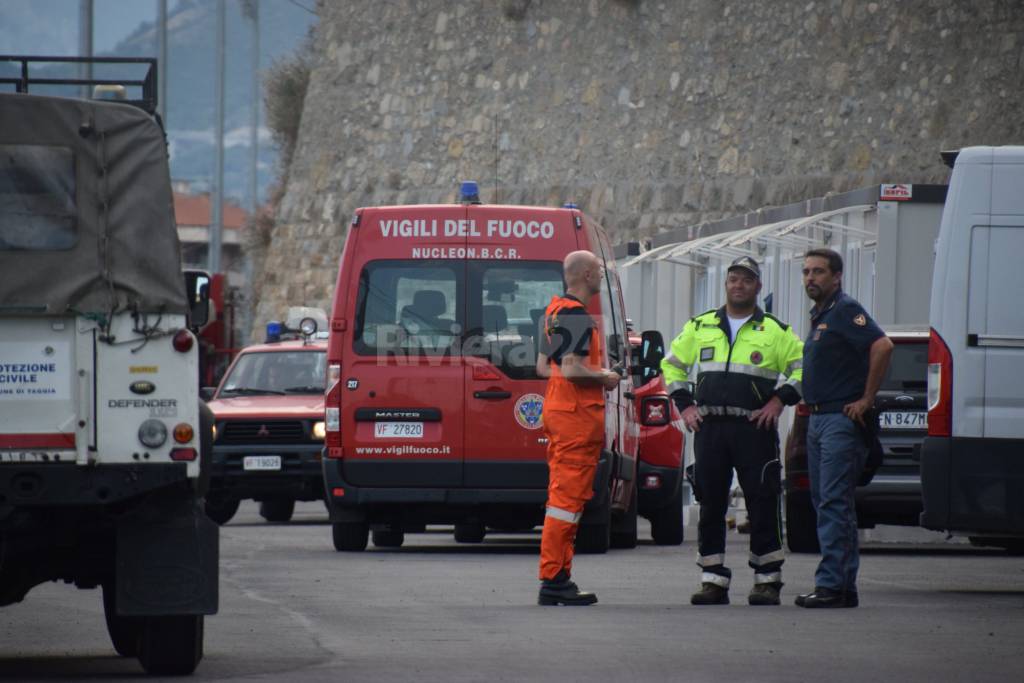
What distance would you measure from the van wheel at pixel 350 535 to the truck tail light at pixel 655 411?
286 centimetres

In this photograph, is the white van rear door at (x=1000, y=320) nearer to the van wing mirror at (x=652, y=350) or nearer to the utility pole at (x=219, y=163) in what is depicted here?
the van wing mirror at (x=652, y=350)

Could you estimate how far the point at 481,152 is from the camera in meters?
43.2

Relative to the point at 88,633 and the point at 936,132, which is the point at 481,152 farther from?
the point at 88,633

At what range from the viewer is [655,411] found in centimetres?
1897

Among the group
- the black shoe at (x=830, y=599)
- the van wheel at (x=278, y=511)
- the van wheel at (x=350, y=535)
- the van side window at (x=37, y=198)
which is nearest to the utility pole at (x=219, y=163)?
the van wheel at (x=278, y=511)

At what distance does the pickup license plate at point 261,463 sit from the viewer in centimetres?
2152

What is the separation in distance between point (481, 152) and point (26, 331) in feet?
113

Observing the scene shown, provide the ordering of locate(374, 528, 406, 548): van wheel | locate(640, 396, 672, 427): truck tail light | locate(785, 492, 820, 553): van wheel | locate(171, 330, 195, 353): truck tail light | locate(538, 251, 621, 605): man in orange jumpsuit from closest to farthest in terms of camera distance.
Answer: locate(171, 330, 195, 353): truck tail light → locate(538, 251, 621, 605): man in orange jumpsuit → locate(785, 492, 820, 553): van wheel → locate(374, 528, 406, 548): van wheel → locate(640, 396, 672, 427): truck tail light

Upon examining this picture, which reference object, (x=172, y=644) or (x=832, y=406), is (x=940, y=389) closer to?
(x=832, y=406)

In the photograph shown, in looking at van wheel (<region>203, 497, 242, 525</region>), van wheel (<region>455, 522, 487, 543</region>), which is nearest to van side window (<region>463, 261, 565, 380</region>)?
van wheel (<region>455, 522, 487, 543</region>)

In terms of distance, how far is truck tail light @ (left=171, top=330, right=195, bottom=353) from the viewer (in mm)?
8906

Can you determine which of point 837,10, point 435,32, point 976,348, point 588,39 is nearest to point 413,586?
point 976,348

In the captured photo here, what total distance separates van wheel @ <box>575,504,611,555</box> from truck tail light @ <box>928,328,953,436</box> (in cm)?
458

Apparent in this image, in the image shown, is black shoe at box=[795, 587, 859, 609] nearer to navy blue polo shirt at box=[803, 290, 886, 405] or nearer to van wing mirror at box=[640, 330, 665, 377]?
navy blue polo shirt at box=[803, 290, 886, 405]
